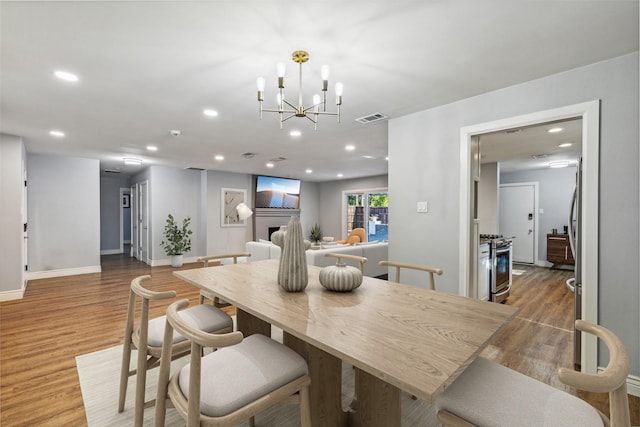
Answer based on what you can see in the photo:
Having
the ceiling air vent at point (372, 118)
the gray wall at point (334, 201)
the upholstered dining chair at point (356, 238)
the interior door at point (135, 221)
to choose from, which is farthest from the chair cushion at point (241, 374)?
the interior door at point (135, 221)

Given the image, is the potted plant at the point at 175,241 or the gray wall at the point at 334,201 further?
the gray wall at the point at 334,201

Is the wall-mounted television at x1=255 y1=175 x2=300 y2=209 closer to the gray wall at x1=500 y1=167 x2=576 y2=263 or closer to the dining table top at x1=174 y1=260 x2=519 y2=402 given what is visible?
the gray wall at x1=500 y1=167 x2=576 y2=263

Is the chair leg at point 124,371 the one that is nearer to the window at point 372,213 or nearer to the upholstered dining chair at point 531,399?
the upholstered dining chair at point 531,399

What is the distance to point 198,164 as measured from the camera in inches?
261

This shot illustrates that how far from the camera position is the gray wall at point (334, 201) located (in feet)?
29.9

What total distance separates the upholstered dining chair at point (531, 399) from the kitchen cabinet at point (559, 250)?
6800 mm

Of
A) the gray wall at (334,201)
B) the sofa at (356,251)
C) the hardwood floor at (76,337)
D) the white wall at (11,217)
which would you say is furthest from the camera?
the gray wall at (334,201)

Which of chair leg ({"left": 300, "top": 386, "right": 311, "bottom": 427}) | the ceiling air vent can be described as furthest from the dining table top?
the ceiling air vent

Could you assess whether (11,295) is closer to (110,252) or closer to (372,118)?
(110,252)

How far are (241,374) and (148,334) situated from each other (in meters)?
0.79

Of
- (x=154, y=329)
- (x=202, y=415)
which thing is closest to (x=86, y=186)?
(x=154, y=329)

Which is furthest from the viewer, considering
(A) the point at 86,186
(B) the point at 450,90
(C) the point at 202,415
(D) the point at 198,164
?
(D) the point at 198,164

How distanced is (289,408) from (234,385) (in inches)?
41.8

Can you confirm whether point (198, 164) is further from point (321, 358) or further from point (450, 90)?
point (321, 358)
